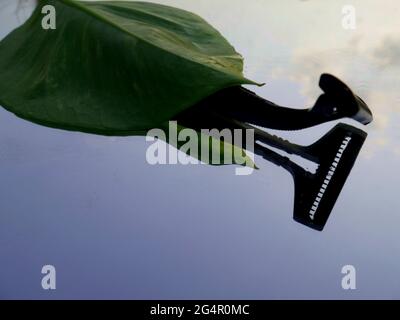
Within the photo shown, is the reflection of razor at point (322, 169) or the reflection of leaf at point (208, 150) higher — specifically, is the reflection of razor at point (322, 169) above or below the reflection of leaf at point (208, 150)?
above

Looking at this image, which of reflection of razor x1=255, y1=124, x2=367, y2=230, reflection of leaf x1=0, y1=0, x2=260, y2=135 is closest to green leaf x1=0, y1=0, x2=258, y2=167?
reflection of leaf x1=0, y1=0, x2=260, y2=135

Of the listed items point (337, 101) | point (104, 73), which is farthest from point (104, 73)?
point (337, 101)

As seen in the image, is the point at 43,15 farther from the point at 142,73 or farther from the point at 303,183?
the point at 303,183

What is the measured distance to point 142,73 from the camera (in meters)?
0.22

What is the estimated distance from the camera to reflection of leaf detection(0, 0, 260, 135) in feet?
0.67

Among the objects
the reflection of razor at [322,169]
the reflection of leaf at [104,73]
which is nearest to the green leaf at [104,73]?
the reflection of leaf at [104,73]

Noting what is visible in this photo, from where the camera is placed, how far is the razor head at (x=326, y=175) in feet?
1.24

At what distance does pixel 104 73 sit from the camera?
23 centimetres

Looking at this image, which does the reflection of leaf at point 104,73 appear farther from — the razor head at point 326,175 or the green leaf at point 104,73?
the razor head at point 326,175

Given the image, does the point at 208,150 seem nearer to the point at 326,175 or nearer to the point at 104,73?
the point at 104,73

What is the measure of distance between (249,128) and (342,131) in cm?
11

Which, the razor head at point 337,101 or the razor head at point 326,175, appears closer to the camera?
the razor head at point 337,101

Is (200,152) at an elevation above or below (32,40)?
below

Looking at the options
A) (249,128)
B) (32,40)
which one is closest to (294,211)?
(249,128)
